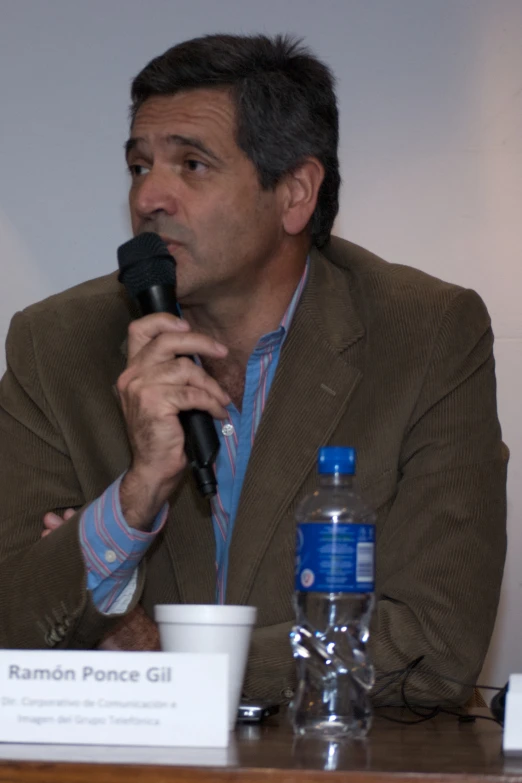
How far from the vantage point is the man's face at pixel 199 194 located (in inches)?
82.2

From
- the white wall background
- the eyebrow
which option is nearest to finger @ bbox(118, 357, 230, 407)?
the eyebrow

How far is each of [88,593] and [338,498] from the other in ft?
1.35

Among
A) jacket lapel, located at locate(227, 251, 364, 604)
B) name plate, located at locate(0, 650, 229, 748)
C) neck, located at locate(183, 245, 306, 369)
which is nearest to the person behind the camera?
name plate, located at locate(0, 650, 229, 748)

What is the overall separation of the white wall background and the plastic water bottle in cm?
116

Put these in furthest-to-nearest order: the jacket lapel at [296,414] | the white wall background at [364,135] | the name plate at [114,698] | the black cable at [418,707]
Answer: the white wall background at [364,135] < the jacket lapel at [296,414] < the black cable at [418,707] < the name plate at [114,698]

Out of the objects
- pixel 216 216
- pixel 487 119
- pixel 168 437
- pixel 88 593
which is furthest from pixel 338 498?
pixel 487 119

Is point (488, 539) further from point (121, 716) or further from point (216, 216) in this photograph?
point (121, 716)

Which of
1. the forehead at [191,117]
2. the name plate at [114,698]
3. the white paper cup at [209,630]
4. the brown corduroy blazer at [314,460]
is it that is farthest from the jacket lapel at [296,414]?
the name plate at [114,698]

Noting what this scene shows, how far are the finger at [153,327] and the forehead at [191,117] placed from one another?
0.55 metres

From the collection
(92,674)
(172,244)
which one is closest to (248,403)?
(172,244)

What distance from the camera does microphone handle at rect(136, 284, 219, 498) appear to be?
5.34 feet

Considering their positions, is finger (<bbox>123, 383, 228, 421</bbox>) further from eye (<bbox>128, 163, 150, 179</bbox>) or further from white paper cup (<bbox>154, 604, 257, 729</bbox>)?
eye (<bbox>128, 163, 150, 179</bbox>)

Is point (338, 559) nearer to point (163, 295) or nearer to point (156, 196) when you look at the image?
point (163, 295)

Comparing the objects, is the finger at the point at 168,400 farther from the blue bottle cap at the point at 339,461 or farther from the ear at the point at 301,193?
the ear at the point at 301,193
